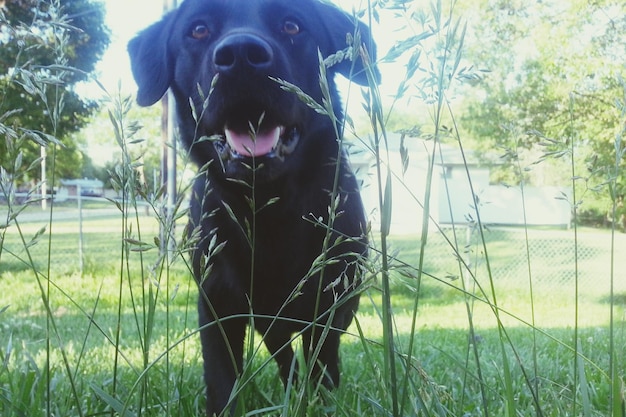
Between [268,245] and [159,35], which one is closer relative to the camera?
[268,245]

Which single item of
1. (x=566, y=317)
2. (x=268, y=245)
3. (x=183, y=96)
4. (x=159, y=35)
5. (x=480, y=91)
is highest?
(x=480, y=91)

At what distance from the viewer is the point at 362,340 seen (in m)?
0.90

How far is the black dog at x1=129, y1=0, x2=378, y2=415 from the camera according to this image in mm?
1847

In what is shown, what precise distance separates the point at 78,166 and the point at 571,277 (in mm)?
27613

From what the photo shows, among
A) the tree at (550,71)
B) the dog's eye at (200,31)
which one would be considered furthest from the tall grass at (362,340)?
the tree at (550,71)

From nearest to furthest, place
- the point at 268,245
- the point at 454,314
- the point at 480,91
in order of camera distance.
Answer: the point at 268,245 → the point at 454,314 → the point at 480,91

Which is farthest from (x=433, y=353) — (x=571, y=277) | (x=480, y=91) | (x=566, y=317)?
(x=480, y=91)

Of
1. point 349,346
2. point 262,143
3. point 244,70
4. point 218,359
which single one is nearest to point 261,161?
point 262,143

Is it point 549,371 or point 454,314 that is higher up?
point 549,371

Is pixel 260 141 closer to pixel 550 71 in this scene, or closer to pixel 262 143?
pixel 262 143

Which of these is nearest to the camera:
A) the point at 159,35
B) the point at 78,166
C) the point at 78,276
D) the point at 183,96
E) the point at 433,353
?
the point at 183,96

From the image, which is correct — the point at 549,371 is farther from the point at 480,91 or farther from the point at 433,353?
the point at 480,91

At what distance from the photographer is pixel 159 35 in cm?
263

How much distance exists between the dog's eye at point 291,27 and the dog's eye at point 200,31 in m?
0.33
